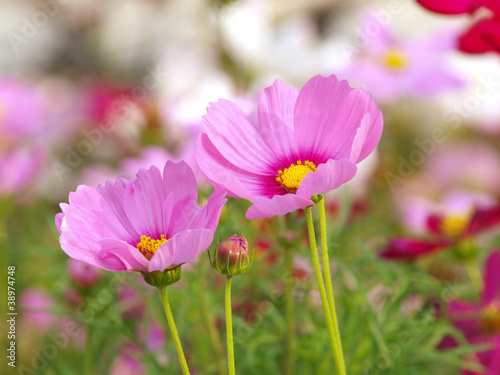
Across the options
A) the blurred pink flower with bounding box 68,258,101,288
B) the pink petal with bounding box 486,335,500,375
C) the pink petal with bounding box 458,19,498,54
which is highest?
the pink petal with bounding box 458,19,498,54

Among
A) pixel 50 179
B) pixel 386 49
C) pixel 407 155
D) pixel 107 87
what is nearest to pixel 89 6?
pixel 107 87

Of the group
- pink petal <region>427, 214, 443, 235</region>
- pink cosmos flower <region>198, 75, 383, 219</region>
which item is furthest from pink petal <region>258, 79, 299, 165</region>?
pink petal <region>427, 214, 443, 235</region>

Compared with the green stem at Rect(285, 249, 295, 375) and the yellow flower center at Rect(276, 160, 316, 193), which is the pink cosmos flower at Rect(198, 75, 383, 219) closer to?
the yellow flower center at Rect(276, 160, 316, 193)

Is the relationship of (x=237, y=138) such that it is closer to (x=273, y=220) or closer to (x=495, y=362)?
(x=273, y=220)

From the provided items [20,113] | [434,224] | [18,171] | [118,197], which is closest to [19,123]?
[20,113]

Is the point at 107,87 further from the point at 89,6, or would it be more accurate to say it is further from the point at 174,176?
the point at 174,176

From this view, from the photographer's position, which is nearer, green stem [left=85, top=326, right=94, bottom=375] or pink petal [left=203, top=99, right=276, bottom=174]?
pink petal [left=203, top=99, right=276, bottom=174]
